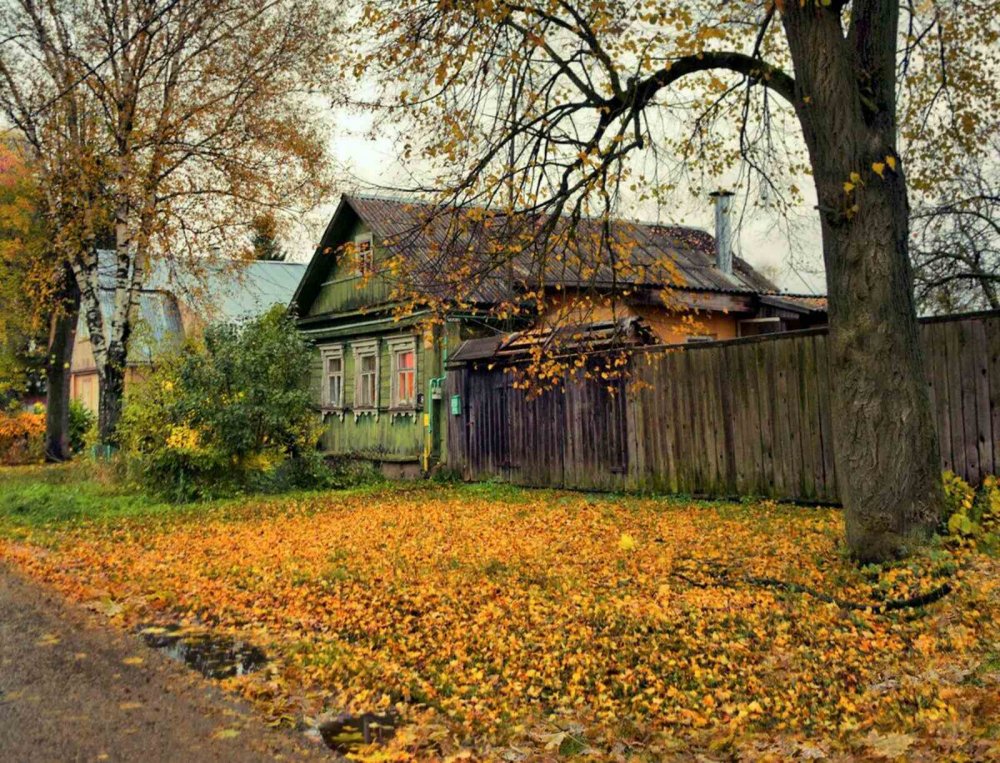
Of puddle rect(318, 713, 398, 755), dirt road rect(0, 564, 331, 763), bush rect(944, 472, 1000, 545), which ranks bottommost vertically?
puddle rect(318, 713, 398, 755)

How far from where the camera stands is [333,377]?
977 inches

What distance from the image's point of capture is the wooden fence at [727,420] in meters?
10.0

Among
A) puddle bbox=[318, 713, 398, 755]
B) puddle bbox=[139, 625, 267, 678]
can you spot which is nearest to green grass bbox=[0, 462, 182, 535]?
puddle bbox=[139, 625, 267, 678]

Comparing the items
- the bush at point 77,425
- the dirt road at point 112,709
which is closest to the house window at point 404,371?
the dirt road at point 112,709

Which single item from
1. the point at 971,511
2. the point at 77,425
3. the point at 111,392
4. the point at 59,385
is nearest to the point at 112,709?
the point at 971,511

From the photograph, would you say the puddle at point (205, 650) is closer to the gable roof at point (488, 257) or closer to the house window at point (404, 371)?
the gable roof at point (488, 257)

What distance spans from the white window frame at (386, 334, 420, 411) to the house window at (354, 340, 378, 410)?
0.78 m

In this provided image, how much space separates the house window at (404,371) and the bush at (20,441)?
598 inches

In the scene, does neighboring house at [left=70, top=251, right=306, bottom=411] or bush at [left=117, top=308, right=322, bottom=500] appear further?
neighboring house at [left=70, top=251, right=306, bottom=411]

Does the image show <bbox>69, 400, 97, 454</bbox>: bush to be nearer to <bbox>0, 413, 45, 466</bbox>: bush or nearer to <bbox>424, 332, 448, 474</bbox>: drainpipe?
<bbox>0, 413, 45, 466</bbox>: bush

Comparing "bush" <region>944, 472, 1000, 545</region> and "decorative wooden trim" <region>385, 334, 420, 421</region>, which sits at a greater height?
"decorative wooden trim" <region>385, 334, 420, 421</region>

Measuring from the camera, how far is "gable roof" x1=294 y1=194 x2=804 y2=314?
9.73 m

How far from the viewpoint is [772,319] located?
22.0 metres

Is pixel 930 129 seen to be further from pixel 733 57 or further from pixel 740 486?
pixel 740 486
